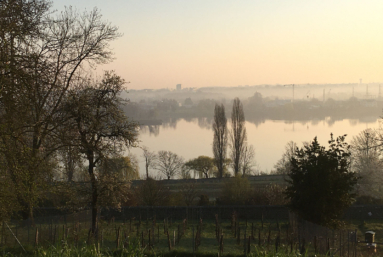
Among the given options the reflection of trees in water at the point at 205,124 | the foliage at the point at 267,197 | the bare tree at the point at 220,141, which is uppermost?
the reflection of trees in water at the point at 205,124

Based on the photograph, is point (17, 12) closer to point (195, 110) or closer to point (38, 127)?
point (38, 127)

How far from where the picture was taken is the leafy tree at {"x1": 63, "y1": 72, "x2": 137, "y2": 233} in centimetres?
1032

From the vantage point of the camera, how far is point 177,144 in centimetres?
5719

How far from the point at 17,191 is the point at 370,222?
15.0m

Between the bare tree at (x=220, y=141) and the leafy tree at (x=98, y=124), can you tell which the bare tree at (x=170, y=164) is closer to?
the bare tree at (x=220, y=141)

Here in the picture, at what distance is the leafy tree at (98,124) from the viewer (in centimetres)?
1032

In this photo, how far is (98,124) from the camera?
1042 cm

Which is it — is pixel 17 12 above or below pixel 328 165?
above

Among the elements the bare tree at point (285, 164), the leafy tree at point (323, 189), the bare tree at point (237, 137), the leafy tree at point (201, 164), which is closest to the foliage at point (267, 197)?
the bare tree at point (285, 164)

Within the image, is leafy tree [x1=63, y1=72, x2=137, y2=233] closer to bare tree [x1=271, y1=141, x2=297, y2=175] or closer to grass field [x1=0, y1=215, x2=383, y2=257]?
grass field [x1=0, y1=215, x2=383, y2=257]

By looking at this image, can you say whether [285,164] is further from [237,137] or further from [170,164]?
[170,164]

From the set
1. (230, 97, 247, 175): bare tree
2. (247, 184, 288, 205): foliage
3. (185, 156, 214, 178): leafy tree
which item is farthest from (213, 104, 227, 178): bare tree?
(247, 184, 288, 205): foliage

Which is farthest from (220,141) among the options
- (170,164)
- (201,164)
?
(170,164)

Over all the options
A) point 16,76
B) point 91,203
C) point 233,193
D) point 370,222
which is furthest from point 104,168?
point 370,222
